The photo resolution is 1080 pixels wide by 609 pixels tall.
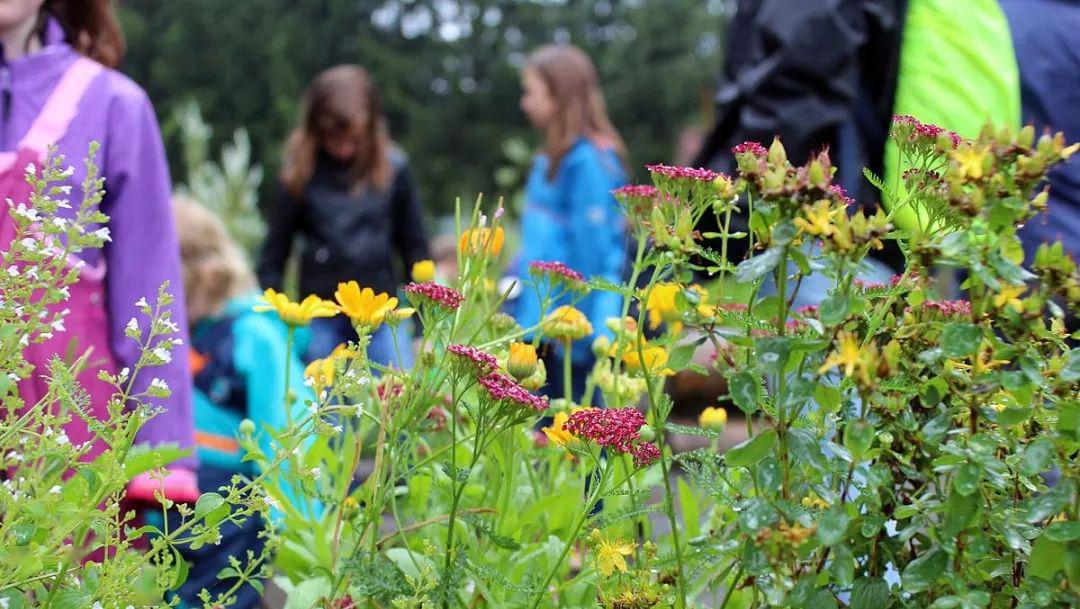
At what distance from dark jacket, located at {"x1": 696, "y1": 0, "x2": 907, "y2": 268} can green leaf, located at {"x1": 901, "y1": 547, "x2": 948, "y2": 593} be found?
118cm

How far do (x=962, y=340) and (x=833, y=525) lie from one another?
5.4 inches

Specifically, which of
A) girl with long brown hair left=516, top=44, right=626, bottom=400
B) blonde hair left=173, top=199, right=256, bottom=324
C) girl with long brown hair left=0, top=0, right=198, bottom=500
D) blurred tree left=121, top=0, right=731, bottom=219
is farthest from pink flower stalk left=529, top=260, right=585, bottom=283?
blurred tree left=121, top=0, right=731, bottom=219

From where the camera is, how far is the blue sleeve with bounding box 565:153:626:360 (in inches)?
155

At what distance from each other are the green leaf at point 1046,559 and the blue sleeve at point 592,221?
3.06 m

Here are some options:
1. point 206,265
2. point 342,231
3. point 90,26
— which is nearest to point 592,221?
point 342,231

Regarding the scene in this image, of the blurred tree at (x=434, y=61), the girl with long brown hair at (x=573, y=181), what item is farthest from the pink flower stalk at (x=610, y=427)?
the blurred tree at (x=434, y=61)

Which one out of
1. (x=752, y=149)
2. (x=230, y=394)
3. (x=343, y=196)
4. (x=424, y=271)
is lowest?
(x=343, y=196)

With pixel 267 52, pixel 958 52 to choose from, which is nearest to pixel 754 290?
pixel 958 52

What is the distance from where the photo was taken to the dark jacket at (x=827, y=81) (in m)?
1.94

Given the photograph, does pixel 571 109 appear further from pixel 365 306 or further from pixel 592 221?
pixel 365 306

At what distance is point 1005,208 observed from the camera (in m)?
0.72

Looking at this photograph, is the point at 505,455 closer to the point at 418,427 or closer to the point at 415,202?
the point at 418,427

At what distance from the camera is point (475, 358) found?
86 cm

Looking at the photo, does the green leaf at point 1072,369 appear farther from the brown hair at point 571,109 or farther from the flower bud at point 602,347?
the brown hair at point 571,109
